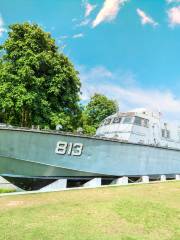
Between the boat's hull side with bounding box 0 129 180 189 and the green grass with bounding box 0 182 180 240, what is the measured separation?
1524mm

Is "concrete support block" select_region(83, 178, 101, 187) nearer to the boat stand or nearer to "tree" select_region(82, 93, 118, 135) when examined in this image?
the boat stand

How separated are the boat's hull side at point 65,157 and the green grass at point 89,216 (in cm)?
152

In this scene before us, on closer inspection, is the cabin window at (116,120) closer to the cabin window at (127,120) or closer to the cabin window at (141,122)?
the cabin window at (127,120)

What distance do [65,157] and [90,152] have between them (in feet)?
3.16

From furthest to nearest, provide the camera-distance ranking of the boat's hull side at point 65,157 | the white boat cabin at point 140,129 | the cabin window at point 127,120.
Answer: the cabin window at point 127,120, the white boat cabin at point 140,129, the boat's hull side at point 65,157

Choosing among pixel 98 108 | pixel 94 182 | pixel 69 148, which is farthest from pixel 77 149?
pixel 98 108

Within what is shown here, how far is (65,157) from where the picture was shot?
912 cm

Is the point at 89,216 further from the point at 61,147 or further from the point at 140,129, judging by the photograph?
the point at 140,129

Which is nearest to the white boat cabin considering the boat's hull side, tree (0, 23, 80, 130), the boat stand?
the boat's hull side

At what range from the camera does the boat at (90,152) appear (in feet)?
28.1

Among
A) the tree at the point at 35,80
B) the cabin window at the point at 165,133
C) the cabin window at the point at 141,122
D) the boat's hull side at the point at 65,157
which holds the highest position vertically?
the tree at the point at 35,80

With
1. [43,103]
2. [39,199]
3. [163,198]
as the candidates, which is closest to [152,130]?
[163,198]

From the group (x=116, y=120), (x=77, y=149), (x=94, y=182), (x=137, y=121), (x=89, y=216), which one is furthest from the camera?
(x=116, y=120)

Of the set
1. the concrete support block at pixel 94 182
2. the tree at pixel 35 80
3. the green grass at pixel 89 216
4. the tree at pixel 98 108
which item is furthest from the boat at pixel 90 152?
the tree at pixel 98 108
